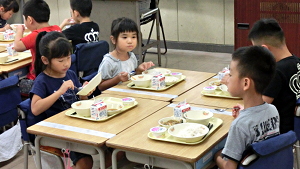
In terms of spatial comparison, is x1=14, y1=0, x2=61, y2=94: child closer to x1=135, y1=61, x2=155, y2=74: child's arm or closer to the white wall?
x1=135, y1=61, x2=155, y2=74: child's arm

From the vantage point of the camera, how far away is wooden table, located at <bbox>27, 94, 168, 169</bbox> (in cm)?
258

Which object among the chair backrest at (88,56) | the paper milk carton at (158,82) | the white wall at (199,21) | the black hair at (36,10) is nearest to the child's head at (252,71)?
the paper milk carton at (158,82)

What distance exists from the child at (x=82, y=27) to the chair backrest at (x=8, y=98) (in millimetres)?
1201

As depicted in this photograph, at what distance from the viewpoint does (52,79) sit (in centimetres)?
326

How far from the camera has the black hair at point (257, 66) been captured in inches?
90.3

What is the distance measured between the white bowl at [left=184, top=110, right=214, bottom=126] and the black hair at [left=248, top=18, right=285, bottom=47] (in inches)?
29.3

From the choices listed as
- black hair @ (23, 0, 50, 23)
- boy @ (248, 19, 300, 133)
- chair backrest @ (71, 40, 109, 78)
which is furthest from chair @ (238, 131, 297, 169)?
black hair @ (23, 0, 50, 23)

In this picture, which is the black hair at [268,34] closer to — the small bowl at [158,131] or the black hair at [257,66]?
the black hair at [257,66]

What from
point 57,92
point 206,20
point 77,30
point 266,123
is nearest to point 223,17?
point 206,20

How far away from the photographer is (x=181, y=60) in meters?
7.20

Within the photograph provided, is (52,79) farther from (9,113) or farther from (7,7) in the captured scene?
(7,7)

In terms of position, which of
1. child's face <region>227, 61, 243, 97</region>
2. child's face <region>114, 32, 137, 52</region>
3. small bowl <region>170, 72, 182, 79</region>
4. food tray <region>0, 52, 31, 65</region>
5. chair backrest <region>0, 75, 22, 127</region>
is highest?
child's face <region>114, 32, 137, 52</region>

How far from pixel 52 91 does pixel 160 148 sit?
46.0 inches

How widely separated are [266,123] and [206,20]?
5.39 meters
